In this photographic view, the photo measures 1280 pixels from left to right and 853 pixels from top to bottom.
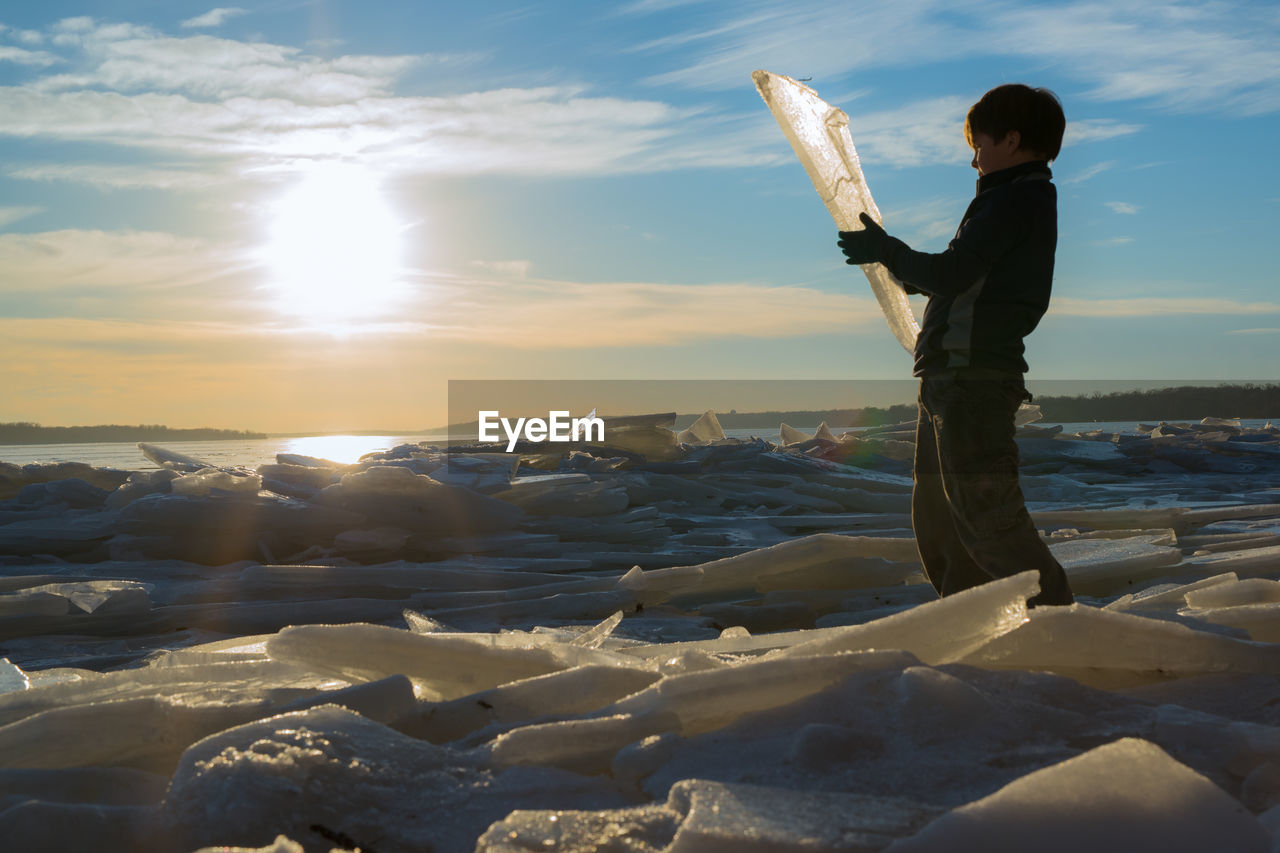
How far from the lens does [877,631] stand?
4.30 ft

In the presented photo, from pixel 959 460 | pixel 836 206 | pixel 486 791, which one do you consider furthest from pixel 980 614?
pixel 836 206

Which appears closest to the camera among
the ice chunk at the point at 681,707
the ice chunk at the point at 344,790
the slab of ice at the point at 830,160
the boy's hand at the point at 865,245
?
the ice chunk at the point at 344,790

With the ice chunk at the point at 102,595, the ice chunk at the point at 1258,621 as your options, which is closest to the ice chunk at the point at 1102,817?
the ice chunk at the point at 1258,621

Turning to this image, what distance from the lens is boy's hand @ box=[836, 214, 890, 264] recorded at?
2.55m

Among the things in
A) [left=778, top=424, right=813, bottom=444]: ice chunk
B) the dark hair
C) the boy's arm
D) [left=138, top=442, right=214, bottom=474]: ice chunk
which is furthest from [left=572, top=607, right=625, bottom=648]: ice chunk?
[left=778, top=424, right=813, bottom=444]: ice chunk

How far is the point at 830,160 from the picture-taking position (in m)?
3.28

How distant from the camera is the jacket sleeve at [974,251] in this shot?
235 cm

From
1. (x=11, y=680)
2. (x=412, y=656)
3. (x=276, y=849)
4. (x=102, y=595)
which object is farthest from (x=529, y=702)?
(x=102, y=595)

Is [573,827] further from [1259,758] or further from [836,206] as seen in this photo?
[836,206]

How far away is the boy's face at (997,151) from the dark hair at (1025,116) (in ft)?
0.03

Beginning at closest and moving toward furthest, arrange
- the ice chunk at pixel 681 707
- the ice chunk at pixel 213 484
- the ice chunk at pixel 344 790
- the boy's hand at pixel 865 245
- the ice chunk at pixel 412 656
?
the ice chunk at pixel 344 790
the ice chunk at pixel 681 707
the ice chunk at pixel 412 656
the boy's hand at pixel 865 245
the ice chunk at pixel 213 484

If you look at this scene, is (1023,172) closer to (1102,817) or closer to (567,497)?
(1102,817)

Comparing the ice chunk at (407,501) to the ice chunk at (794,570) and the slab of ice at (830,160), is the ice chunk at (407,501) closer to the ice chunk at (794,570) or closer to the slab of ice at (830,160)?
the ice chunk at (794,570)

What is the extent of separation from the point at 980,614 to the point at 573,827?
0.65 metres
